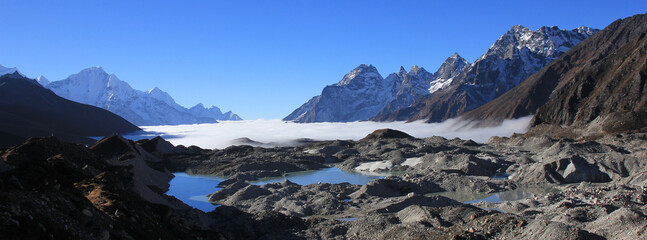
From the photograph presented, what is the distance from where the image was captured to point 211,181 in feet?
156

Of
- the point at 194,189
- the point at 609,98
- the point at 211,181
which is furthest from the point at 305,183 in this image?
the point at 609,98

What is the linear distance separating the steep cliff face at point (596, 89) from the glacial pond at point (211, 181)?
4919cm

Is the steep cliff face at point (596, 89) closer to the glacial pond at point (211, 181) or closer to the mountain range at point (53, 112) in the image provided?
the glacial pond at point (211, 181)

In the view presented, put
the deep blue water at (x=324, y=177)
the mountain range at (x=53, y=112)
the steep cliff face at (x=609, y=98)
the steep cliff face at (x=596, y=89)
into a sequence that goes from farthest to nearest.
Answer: the mountain range at (x=53, y=112), the steep cliff face at (x=596, y=89), the steep cliff face at (x=609, y=98), the deep blue water at (x=324, y=177)

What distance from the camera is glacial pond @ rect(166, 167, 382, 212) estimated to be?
3659cm

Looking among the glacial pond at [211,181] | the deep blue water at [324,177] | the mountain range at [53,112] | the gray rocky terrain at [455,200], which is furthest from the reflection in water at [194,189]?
the mountain range at [53,112]

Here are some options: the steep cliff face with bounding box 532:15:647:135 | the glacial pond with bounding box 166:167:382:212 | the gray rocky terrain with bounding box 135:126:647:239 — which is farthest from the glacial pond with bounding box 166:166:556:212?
the steep cliff face with bounding box 532:15:647:135

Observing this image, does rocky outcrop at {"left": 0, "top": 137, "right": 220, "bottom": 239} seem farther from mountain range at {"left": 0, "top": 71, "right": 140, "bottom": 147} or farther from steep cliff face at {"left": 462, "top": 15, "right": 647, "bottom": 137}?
mountain range at {"left": 0, "top": 71, "right": 140, "bottom": 147}

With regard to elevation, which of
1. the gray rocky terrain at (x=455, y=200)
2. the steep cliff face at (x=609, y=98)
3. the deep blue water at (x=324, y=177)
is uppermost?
the steep cliff face at (x=609, y=98)

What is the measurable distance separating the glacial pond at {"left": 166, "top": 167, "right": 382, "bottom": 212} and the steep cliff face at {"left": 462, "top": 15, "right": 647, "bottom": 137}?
49.2 meters

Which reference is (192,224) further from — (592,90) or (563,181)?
(592,90)

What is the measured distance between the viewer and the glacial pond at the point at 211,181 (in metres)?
36.6

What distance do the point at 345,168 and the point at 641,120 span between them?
49.4 m

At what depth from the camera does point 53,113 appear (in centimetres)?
→ 13450
